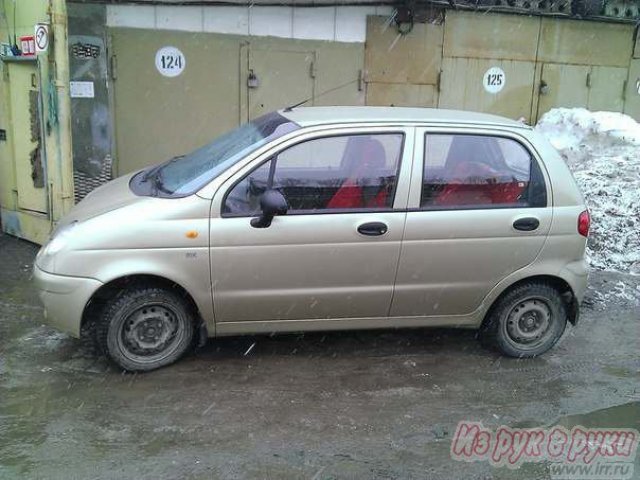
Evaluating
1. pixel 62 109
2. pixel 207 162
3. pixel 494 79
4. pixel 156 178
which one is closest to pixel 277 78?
pixel 62 109

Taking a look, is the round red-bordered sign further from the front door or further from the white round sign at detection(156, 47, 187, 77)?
the front door

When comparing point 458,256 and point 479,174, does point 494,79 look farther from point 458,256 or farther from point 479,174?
point 458,256

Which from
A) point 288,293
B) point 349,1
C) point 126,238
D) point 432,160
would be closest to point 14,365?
point 126,238

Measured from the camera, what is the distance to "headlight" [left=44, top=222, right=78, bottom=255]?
4008 millimetres

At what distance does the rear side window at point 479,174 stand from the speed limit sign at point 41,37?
3.80 meters

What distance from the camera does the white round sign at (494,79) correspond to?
973 cm

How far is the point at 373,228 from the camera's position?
4.23m

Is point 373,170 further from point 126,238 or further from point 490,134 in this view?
point 126,238

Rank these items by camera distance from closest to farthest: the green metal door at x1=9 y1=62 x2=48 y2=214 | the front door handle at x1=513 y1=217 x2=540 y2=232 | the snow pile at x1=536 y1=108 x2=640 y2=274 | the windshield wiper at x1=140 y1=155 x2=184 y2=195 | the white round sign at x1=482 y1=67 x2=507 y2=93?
the windshield wiper at x1=140 y1=155 x2=184 y2=195 < the front door handle at x1=513 y1=217 x2=540 y2=232 < the green metal door at x1=9 y1=62 x2=48 y2=214 < the snow pile at x1=536 y1=108 x2=640 y2=274 < the white round sign at x1=482 y1=67 x2=507 y2=93

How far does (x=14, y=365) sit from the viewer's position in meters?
4.37

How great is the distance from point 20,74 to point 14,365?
11.9ft

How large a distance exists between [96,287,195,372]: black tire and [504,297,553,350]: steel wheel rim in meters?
2.39

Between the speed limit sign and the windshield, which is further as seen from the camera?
the speed limit sign

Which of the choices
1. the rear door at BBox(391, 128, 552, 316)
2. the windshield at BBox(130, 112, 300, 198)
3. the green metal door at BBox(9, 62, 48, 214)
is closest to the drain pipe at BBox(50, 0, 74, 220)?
the green metal door at BBox(9, 62, 48, 214)
